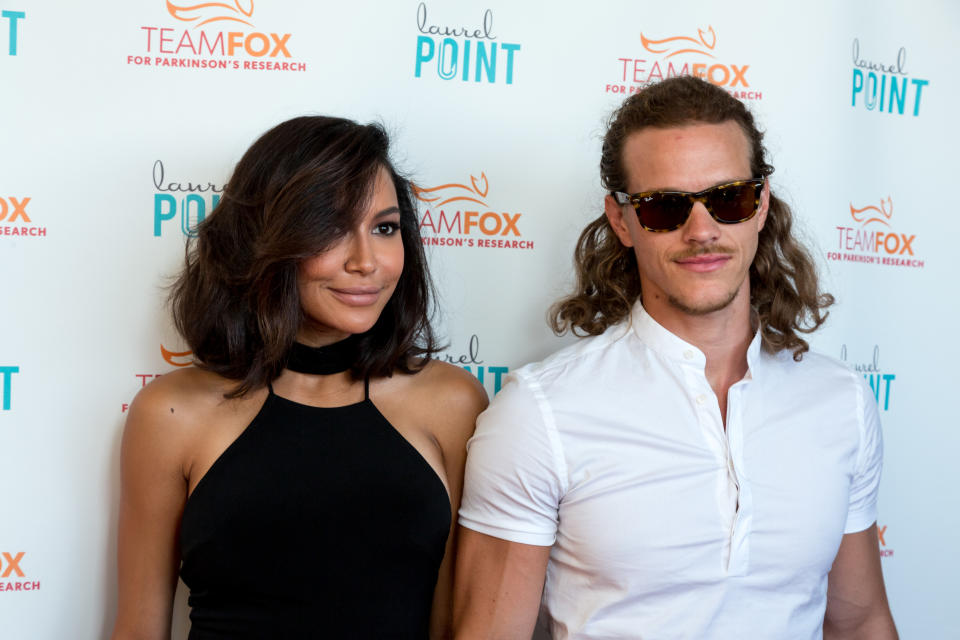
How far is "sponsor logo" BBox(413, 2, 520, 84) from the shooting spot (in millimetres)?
1984

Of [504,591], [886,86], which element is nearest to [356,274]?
[504,591]

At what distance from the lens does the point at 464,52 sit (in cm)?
200

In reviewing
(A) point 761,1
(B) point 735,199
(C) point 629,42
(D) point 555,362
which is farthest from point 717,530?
(A) point 761,1

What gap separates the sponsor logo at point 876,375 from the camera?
228 centimetres

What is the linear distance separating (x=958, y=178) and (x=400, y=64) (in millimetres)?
1584

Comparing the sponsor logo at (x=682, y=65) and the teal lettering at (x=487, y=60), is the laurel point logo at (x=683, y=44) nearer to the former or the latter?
the sponsor logo at (x=682, y=65)

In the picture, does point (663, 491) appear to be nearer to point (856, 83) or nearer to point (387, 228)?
point (387, 228)

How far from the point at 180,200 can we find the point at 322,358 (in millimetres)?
569

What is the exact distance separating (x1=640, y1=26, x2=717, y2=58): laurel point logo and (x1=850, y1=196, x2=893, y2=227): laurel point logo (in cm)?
59

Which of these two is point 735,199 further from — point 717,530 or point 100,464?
point 100,464

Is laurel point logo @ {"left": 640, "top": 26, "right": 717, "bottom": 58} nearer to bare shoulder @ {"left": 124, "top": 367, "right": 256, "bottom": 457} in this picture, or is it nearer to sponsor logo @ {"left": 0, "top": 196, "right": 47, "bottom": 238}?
bare shoulder @ {"left": 124, "top": 367, "right": 256, "bottom": 457}

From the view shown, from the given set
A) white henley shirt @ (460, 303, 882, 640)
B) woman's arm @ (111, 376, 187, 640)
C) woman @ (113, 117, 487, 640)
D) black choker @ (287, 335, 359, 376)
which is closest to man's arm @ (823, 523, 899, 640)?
white henley shirt @ (460, 303, 882, 640)

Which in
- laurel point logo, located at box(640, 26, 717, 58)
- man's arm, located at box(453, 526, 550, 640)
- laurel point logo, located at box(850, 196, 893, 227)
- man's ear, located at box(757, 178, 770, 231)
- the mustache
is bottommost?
man's arm, located at box(453, 526, 550, 640)

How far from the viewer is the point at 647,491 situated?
1504 mm
